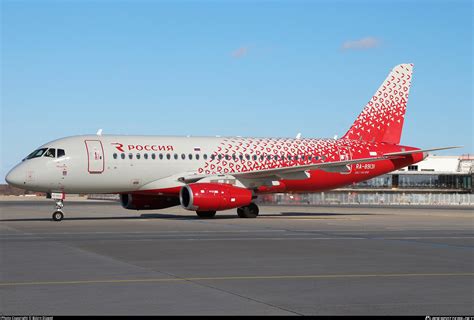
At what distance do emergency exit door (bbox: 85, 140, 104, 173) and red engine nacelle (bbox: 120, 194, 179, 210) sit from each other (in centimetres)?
323

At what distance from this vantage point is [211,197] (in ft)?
Result: 110

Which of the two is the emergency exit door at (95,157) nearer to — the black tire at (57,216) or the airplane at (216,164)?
the airplane at (216,164)

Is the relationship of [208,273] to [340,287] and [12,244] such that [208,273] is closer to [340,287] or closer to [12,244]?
[340,287]

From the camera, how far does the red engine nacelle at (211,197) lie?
33.1 metres

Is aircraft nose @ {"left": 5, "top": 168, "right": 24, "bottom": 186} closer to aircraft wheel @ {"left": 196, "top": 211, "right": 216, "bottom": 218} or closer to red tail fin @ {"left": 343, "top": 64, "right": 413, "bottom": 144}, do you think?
aircraft wheel @ {"left": 196, "top": 211, "right": 216, "bottom": 218}

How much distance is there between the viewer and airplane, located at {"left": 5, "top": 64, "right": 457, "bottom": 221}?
33562mm

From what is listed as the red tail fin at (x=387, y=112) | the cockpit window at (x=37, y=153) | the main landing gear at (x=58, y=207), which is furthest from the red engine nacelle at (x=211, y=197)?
the red tail fin at (x=387, y=112)

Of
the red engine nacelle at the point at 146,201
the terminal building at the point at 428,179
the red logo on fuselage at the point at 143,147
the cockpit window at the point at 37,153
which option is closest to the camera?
the cockpit window at the point at 37,153

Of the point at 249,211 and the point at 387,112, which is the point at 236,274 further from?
the point at 387,112

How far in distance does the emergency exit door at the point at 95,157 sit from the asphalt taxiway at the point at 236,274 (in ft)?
32.5

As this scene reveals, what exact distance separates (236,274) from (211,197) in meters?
19.7

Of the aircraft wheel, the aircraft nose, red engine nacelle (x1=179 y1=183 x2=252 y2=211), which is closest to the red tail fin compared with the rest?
the aircraft wheel

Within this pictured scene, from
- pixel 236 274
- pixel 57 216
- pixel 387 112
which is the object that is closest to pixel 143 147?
pixel 57 216

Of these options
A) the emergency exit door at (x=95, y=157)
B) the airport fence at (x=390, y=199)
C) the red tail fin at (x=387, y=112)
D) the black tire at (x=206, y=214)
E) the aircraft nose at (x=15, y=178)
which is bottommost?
the black tire at (x=206, y=214)
